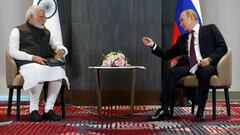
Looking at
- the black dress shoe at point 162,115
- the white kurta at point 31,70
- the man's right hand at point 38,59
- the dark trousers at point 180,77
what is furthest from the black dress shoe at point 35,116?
the dark trousers at point 180,77

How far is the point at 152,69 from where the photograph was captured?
6227 millimetres

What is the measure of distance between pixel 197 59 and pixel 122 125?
3.78 feet

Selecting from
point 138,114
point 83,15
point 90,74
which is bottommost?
point 138,114

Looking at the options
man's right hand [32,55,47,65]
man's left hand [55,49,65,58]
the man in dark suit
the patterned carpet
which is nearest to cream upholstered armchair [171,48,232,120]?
the man in dark suit

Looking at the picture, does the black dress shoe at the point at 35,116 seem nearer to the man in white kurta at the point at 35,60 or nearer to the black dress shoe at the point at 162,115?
the man in white kurta at the point at 35,60

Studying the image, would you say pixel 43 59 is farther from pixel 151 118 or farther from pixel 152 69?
pixel 152 69

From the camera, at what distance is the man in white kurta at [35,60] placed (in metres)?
4.71

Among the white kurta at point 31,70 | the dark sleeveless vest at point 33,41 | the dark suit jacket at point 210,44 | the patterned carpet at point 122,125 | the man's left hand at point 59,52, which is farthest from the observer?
the man's left hand at point 59,52

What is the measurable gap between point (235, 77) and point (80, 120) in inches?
139

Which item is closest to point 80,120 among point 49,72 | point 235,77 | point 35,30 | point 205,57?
point 49,72

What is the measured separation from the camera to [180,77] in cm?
487

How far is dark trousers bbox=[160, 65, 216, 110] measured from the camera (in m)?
4.68

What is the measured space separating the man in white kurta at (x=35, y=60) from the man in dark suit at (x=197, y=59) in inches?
43.0

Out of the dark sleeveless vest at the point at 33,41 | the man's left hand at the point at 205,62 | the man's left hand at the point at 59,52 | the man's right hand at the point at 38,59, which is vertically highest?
the dark sleeveless vest at the point at 33,41
